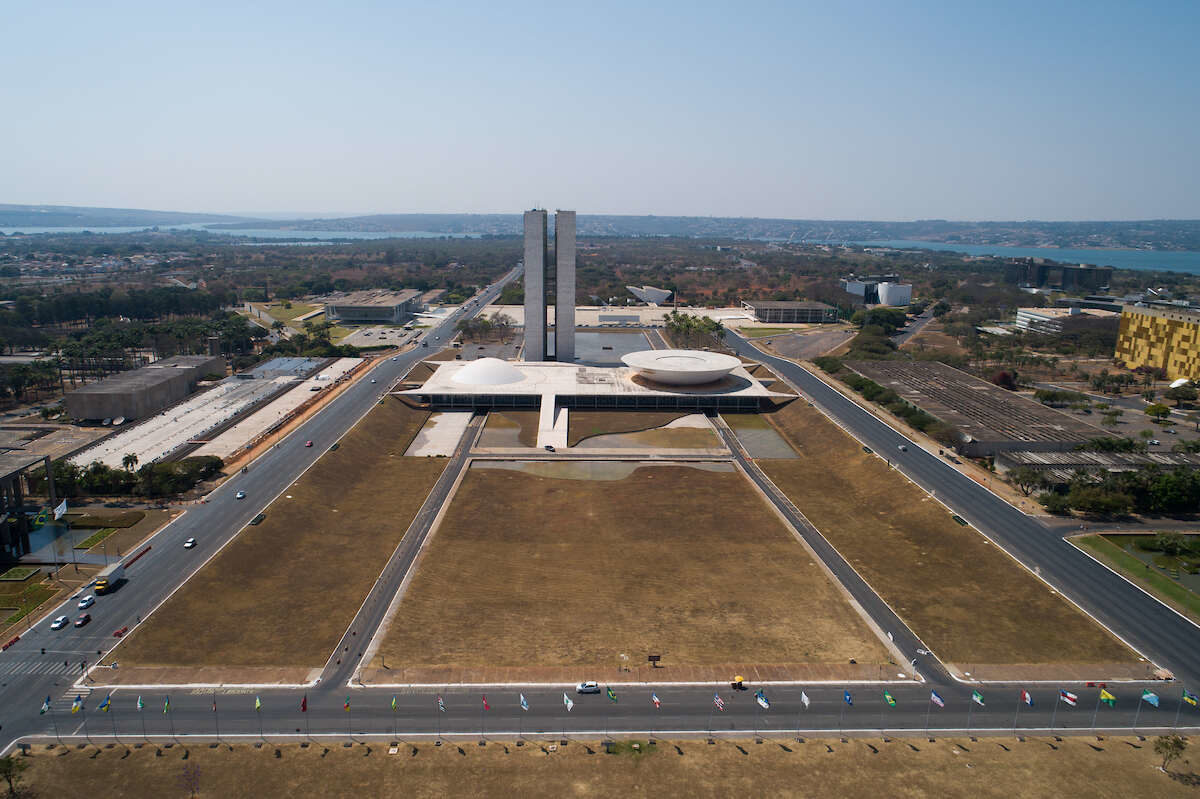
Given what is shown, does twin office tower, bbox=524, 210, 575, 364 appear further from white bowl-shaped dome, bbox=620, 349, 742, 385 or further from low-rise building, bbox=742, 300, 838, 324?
low-rise building, bbox=742, 300, 838, 324

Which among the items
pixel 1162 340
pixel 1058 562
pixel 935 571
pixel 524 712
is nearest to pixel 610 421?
pixel 935 571

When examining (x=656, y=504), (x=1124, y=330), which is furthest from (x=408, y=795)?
(x=1124, y=330)

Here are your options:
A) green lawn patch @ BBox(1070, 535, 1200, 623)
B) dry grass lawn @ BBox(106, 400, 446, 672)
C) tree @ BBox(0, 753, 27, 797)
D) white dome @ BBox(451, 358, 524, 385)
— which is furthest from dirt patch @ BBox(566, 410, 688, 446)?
tree @ BBox(0, 753, 27, 797)

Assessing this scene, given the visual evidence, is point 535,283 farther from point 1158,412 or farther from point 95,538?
point 1158,412

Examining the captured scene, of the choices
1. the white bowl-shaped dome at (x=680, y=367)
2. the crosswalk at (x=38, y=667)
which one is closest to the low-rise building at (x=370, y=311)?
the white bowl-shaped dome at (x=680, y=367)

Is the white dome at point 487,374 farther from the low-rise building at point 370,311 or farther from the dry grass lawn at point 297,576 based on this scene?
the low-rise building at point 370,311

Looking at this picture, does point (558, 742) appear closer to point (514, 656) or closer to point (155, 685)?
point (514, 656)
